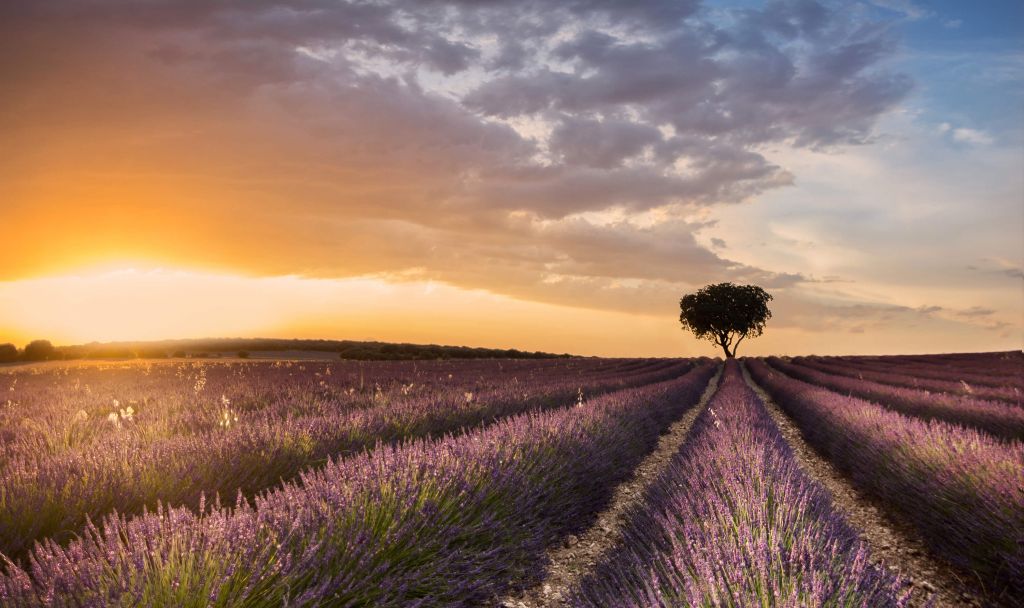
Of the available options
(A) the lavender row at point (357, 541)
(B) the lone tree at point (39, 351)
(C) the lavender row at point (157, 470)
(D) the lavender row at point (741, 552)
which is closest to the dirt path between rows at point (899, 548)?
(D) the lavender row at point (741, 552)

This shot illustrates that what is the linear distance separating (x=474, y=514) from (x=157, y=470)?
2341mm

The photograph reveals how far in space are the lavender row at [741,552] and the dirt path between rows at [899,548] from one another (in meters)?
0.28

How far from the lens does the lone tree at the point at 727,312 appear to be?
63.8 meters

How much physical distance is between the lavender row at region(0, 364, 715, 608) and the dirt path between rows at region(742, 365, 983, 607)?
7.09ft

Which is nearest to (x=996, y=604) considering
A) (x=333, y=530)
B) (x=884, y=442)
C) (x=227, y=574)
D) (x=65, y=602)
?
(x=884, y=442)

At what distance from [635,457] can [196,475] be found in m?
5.36

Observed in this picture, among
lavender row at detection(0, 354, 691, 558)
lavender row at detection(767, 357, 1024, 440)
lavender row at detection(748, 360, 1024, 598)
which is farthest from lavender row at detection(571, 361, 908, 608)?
lavender row at detection(767, 357, 1024, 440)

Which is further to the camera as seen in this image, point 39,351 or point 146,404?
point 39,351

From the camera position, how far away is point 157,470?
4.11 metres

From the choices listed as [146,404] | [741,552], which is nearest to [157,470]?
[741,552]

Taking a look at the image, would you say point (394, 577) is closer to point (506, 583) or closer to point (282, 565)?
point (282, 565)

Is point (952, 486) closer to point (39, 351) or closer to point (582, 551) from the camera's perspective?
point (582, 551)

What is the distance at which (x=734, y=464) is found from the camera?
14.1 feet

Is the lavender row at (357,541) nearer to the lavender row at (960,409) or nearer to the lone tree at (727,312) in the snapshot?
the lavender row at (960,409)
